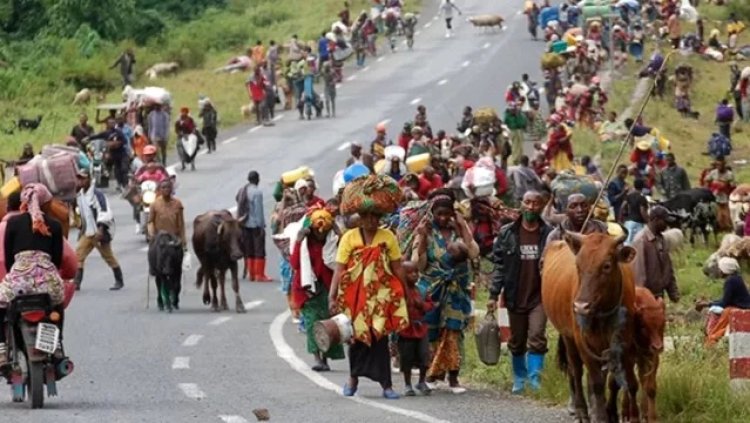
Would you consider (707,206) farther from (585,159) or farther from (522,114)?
(522,114)

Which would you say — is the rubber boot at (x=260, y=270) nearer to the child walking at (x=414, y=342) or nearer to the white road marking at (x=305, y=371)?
the white road marking at (x=305, y=371)

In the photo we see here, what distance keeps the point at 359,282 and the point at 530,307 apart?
1.50 metres

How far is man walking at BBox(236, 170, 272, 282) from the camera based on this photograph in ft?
106

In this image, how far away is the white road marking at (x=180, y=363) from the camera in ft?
67.2

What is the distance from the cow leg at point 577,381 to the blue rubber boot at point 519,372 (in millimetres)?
2143

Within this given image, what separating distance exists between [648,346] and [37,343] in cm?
513

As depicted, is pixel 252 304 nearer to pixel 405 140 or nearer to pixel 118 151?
pixel 405 140

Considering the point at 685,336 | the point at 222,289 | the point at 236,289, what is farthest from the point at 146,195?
the point at 685,336

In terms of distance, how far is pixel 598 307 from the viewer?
14234 mm

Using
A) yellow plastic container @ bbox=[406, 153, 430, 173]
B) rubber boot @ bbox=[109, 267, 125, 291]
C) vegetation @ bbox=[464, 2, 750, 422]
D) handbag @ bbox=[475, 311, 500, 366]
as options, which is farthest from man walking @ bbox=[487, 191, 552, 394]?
yellow plastic container @ bbox=[406, 153, 430, 173]

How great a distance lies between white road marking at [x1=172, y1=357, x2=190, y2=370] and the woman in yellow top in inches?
143

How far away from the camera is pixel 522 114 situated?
47406 mm

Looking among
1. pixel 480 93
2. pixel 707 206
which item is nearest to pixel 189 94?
pixel 480 93

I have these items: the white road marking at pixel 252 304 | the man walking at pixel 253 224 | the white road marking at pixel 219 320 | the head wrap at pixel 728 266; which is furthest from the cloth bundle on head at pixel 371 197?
the man walking at pixel 253 224
